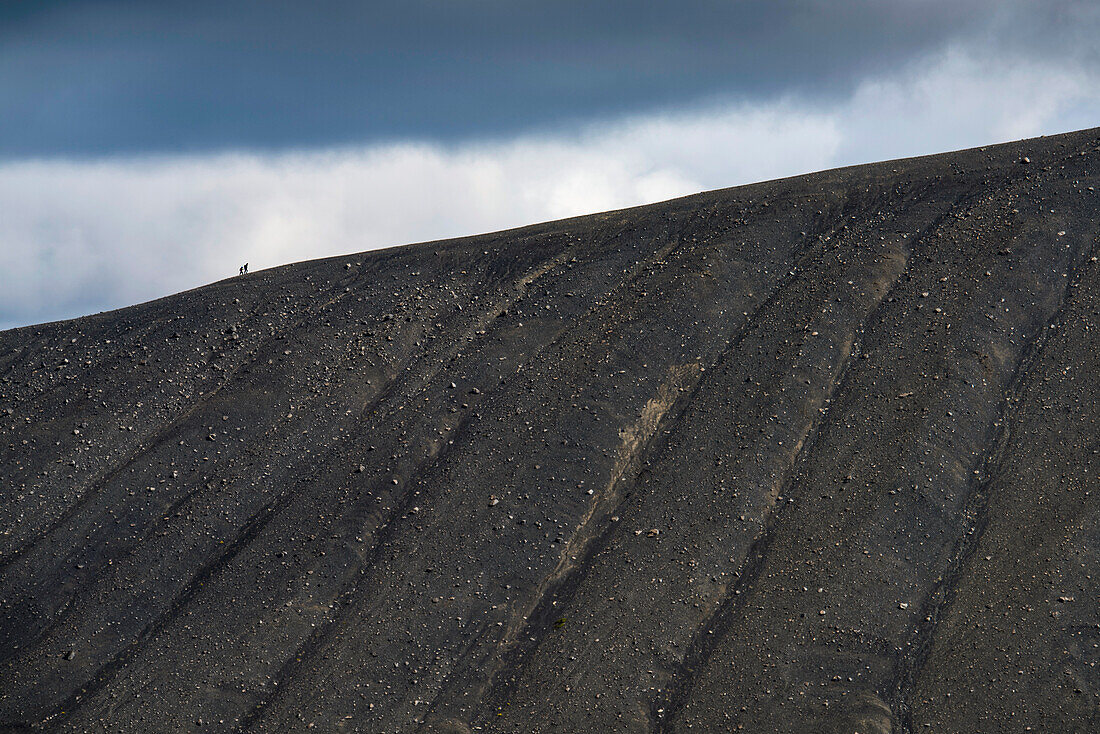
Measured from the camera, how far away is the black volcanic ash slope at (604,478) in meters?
14.2

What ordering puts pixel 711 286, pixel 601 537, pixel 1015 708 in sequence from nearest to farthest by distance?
pixel 1015 708, pixel 601 537, pixel 711 286

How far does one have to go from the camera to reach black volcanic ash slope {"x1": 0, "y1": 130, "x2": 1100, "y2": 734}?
14172 mm

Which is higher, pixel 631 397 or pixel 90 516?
pixel 631 397

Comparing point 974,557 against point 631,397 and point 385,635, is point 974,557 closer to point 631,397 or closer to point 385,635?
point 631,397

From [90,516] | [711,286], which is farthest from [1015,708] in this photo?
[90,516]

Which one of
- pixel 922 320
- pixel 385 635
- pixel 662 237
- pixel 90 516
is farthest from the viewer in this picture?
pixel 662 237

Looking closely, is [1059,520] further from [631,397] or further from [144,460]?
[144,460]

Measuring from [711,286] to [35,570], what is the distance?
614 inches

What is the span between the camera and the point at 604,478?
58.0 ft

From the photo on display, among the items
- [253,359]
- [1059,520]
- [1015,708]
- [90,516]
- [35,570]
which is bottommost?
[35,570]

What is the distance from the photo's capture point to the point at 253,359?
21.9 metres

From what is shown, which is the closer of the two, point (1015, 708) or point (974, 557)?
point (1015, 708)

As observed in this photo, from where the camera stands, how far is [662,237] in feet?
78.8

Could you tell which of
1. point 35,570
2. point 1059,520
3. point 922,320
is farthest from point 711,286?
point 35,570
